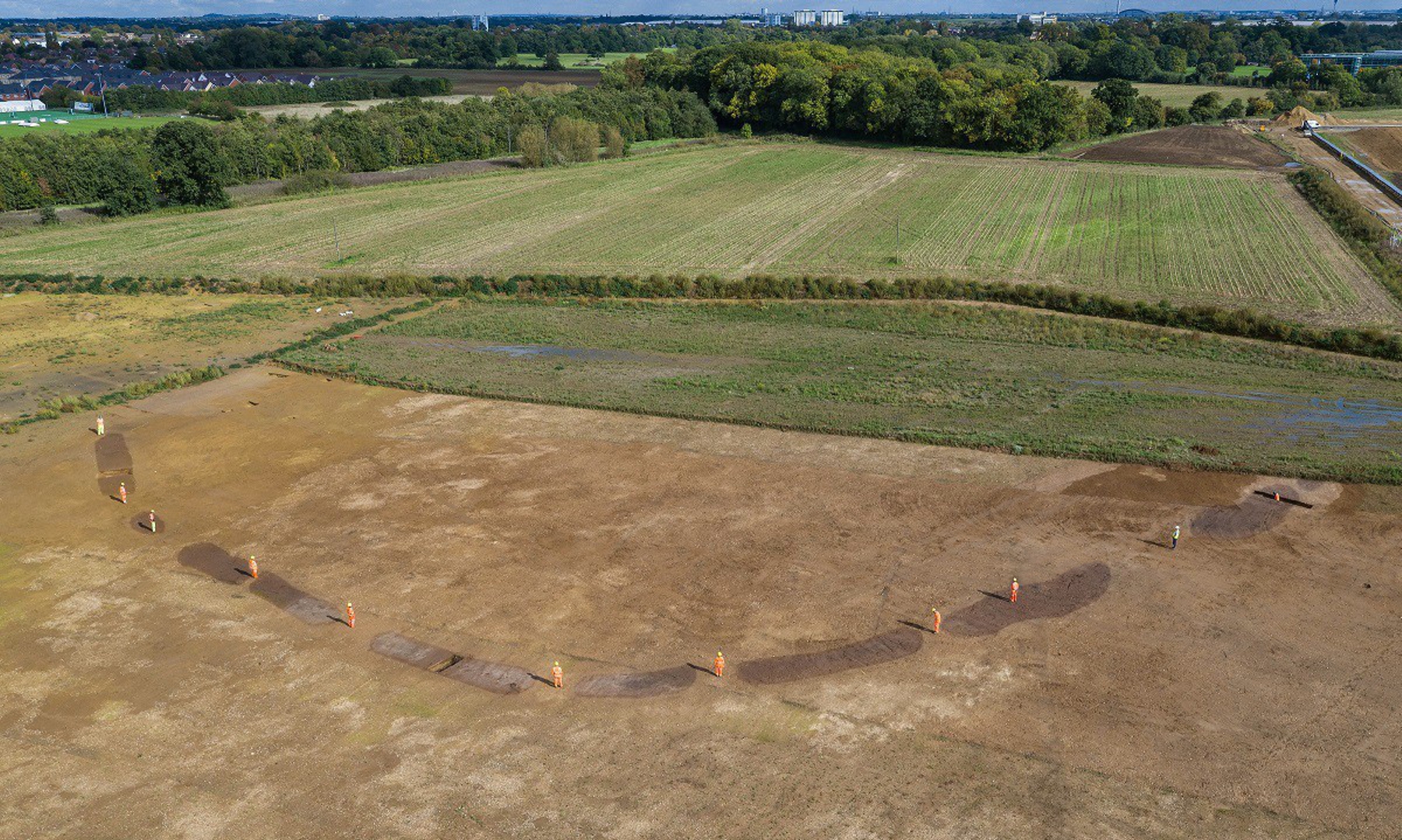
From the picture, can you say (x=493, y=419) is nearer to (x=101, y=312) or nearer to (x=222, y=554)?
(x=222, y=554)

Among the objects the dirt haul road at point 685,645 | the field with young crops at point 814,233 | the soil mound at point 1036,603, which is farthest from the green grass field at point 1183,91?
the soil mound at point 1036,603

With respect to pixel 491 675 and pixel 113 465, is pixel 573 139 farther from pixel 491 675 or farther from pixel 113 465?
pixel 491 675

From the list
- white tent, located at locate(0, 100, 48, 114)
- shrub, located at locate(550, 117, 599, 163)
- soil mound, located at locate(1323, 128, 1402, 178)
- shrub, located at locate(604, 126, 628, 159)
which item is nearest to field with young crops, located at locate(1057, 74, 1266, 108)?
soil mound, located at locate(1323, 128, 1402, 178)

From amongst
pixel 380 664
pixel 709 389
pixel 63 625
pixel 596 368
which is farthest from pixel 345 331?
pixel 380 664

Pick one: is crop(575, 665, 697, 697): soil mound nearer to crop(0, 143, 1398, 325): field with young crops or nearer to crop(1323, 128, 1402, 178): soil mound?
crop(0, 143, 1398, 325): field with young crops

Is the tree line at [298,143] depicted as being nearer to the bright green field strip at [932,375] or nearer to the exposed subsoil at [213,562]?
the bright green field strip at [932,375]
